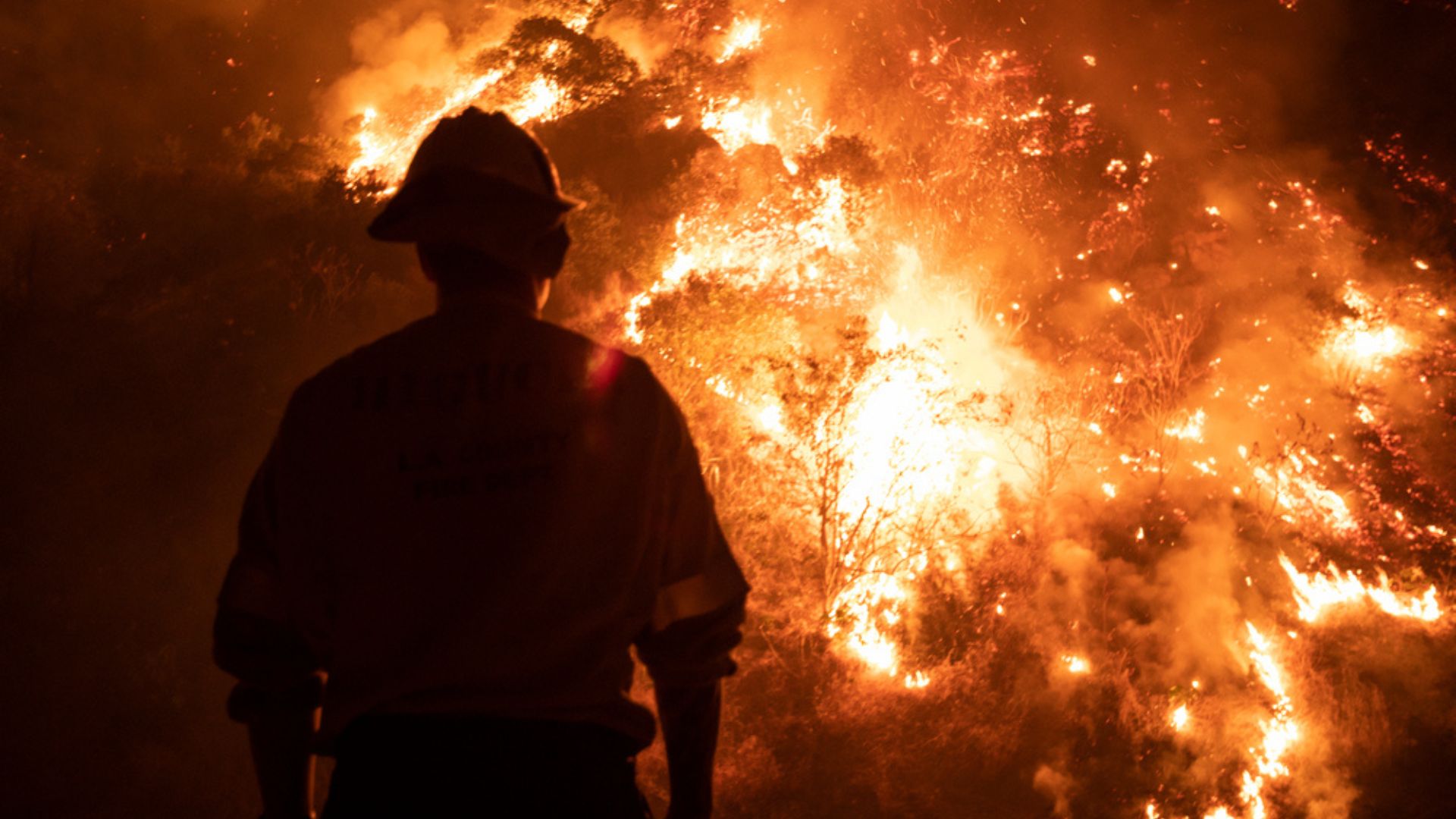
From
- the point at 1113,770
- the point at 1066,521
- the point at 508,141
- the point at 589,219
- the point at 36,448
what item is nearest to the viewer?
the point at 508,141

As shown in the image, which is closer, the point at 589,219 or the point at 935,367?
the point at 935,367

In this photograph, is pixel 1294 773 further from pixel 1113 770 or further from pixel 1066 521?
pixel 1066 521

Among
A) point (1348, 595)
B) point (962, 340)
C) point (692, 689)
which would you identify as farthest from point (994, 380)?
point (692, 689)

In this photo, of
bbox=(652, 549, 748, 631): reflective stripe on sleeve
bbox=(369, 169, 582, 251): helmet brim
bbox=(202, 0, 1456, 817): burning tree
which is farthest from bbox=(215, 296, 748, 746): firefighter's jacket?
bbox=(202, 0, 1456, 817): burning tree

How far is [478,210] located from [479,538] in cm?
65

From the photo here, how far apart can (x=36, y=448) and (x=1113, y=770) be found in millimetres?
9926

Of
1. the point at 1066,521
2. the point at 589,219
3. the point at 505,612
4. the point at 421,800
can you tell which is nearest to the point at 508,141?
the point at 505,612

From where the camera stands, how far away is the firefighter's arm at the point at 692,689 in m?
1.66

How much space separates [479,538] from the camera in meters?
1.44

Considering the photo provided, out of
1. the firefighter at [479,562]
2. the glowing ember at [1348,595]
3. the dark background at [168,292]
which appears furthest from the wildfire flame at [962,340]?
the firefighter at [479,562]

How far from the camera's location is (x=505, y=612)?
142 centimetres

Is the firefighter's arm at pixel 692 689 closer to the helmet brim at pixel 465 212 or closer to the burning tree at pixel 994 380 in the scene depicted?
the helmet brim at pixel 465 212

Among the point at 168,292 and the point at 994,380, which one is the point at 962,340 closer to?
the point at 994,380

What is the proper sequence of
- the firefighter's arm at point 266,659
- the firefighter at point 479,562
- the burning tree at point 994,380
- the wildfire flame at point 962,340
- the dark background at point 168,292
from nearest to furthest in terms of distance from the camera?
the firefighter at point 479,562 → the firefighter's arm at point 266,659 → the dark background at point 168,292 → the burning tree at point 994,380 → the wildfire flame at point 962,340
